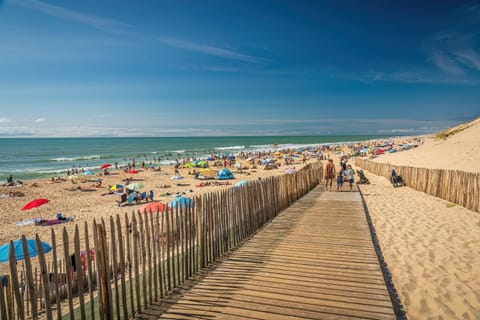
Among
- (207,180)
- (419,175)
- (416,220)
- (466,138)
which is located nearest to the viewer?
(416,220)

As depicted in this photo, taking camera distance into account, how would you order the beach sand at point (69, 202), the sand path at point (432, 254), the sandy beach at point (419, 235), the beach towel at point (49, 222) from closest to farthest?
the sand path at point (432, 254), the sandy beach at point (419, 235), the beach sand at point (69, 202), the beach towel at point (49, 222)

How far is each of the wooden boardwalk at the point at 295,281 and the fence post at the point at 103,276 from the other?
0.66 metres

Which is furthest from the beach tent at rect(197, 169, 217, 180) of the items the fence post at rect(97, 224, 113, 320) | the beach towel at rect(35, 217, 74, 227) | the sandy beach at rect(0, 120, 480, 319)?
the fence post at rect(97, 224, 113, 320)

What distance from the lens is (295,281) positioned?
4586 mm

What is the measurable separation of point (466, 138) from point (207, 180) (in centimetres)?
2527

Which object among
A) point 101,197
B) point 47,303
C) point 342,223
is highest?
point 47,303

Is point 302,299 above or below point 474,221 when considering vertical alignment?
above

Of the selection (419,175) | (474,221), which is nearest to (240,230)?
(474,221)

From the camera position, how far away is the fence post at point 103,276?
359 centimetres

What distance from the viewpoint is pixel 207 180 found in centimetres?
2841

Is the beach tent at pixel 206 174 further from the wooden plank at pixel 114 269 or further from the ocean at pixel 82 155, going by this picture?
the wooden plank at pixel 114 269

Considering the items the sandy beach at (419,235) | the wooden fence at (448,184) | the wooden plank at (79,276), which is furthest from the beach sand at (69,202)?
the wooden fence at (448,184)

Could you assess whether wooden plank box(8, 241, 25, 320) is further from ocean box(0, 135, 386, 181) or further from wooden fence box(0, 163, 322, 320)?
ocean box(0, 135, 386, 181)

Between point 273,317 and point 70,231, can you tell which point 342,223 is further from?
point 70,231
